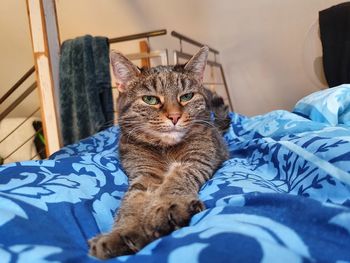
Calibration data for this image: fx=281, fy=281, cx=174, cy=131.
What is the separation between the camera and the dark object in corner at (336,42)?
1859 millimetres

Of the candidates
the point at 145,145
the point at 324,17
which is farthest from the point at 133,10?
the point at 145,145

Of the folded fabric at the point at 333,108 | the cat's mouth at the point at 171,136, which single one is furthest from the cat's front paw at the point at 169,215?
the folded fabric at the point at 333,108

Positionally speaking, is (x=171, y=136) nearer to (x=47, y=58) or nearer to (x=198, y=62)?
(x=198, y=62)

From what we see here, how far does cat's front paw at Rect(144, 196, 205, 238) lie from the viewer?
468mm

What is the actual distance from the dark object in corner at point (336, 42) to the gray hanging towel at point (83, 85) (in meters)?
1.49

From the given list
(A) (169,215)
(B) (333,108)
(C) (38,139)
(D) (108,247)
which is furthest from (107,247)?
(C) (38,139)

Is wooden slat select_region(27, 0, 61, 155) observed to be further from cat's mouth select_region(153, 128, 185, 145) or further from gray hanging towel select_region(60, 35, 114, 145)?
cat's mouth select_region(153, 128, 185, 145)

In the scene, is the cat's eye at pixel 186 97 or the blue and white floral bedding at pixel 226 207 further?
the cat's eye at pixel 186 97

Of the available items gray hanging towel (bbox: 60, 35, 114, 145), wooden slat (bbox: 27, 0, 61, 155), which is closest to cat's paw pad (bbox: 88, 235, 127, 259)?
gray hanging towel (bbox: 60, 35, 114, 145)

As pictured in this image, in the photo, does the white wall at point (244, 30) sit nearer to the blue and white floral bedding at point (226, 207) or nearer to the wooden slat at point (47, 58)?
the wooden slat at point (47, 58)

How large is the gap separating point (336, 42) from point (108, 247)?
2.07 meters

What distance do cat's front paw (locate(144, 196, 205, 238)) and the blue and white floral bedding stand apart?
20mm

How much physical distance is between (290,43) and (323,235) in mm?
2154

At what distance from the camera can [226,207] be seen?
50cm
